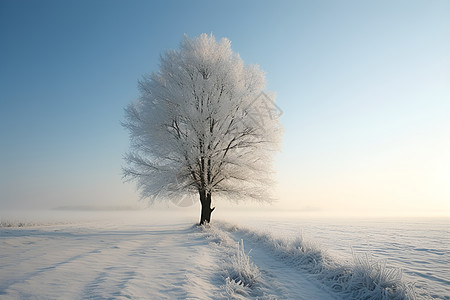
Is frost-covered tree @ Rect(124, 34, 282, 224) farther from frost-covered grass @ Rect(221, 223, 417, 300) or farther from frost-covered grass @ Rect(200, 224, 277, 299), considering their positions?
frost-covered grass @ Rect(200, 224, 277, 299)

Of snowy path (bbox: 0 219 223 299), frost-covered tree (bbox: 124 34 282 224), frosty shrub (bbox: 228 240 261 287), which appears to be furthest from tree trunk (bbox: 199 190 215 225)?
frosty shrub (bbox: 228 240 261 287)

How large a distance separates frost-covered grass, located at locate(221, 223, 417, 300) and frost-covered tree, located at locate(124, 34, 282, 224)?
600cm

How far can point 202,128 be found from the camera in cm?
1143

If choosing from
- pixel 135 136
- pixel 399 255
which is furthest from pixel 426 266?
pixel 135 136

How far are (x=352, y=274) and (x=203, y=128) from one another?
881 centimetres

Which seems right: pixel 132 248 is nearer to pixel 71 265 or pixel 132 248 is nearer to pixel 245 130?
pixel 71 265

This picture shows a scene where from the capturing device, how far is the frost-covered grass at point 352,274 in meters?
3.64

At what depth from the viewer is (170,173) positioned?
11062 millimetres

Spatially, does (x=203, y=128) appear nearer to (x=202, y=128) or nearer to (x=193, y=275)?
(x=202, y=128)

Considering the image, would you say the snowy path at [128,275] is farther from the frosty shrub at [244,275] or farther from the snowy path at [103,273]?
the frosty shrub at [244,275]

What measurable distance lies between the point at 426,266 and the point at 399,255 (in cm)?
118

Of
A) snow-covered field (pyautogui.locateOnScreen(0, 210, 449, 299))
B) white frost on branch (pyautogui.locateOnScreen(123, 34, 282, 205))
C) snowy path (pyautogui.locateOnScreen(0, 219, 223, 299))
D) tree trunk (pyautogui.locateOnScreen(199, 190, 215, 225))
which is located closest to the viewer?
snowy path (pyautogui.locateOnScreen(0, 219, 223, 299))

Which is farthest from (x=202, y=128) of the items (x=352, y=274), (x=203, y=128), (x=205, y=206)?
(x=352, y=274)

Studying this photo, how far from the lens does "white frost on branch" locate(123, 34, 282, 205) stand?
11375 millimetres
